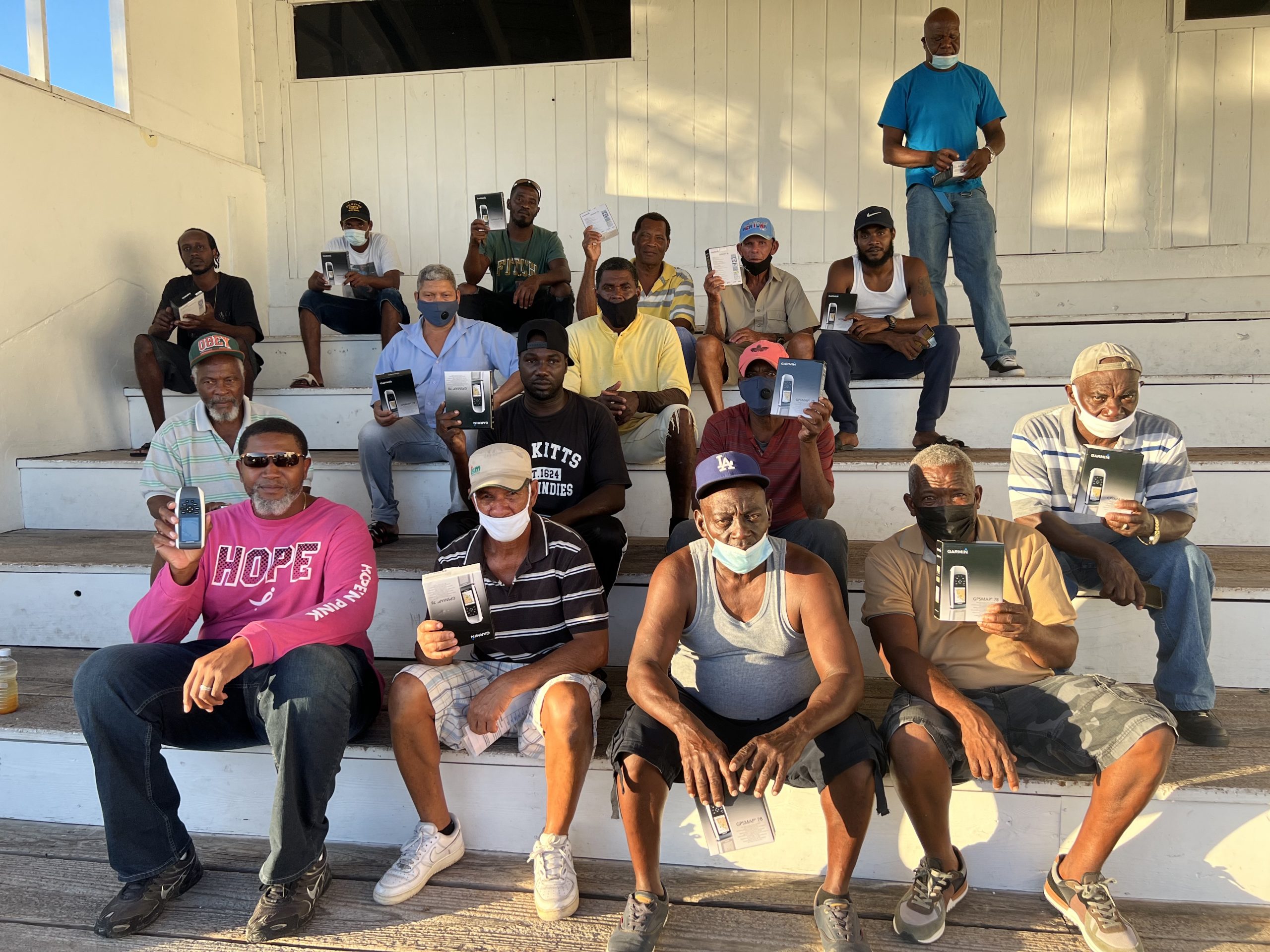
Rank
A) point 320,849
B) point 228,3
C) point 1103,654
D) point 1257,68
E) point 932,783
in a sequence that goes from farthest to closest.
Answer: point 228,3
point 1257,68
point 1103,654
point 320,849
point 932,783

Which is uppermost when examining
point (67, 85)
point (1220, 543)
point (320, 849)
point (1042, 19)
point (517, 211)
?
point (1042, 19)

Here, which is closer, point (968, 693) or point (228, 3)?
point (968, 693)

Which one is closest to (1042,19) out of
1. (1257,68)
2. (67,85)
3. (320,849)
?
(1257,68)

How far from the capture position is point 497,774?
252cm

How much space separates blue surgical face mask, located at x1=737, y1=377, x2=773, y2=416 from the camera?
3.13m

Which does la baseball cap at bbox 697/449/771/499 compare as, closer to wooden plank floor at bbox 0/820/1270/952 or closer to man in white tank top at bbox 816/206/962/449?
wooden plank floor at bbox 0/820/1270/952

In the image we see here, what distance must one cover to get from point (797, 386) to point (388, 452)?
5.62 feet

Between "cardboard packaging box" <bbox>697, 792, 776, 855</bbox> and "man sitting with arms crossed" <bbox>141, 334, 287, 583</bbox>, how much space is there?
201cm

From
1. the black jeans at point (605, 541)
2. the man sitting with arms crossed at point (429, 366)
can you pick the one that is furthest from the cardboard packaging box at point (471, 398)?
the man sitting with arms crossed at point (429, 366)

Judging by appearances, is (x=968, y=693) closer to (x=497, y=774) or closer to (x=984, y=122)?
(x=497, y=774)

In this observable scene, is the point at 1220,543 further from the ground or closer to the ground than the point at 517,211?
closer to the ground

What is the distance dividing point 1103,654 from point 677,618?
57.9 inches

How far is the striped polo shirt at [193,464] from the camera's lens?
3166 mm

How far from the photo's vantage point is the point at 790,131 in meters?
5.75
